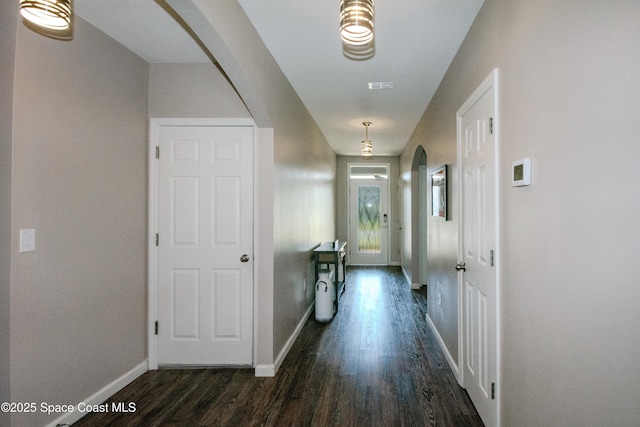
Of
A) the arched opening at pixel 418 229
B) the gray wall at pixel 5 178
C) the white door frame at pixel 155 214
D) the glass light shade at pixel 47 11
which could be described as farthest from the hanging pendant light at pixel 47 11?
the arched opening at pixel 418 229

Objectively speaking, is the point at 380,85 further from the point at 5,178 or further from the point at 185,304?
the point at 5,178

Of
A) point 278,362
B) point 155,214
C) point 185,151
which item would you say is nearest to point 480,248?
point 278,362

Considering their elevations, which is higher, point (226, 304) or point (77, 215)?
point (77, 215)

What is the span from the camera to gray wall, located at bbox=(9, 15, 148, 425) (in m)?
1.99

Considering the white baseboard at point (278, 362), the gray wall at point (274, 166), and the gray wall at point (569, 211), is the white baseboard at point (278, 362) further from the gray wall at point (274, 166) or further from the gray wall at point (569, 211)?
the gray wall at point (569, 211)

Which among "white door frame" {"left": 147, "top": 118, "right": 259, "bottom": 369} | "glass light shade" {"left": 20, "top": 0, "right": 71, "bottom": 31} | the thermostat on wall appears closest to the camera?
"glass light shade" {"left": 20, "top": 0, "right": 71, "bottom": 31}

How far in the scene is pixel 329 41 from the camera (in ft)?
8.87

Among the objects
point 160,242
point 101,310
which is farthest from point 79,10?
point 101,310

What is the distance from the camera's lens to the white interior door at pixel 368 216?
28.8ft

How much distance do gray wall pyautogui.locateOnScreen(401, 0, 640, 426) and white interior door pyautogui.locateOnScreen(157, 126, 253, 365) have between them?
207cm

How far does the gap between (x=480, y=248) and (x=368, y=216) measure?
6508 mm

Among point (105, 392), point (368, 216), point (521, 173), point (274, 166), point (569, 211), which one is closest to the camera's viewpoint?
point (569, 211)

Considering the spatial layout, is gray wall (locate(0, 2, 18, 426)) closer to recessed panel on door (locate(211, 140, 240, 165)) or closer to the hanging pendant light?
the hanging pendant light

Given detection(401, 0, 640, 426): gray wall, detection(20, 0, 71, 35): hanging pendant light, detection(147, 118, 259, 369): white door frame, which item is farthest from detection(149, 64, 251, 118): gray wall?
detection(401, 0, 640, 426): gray wall
